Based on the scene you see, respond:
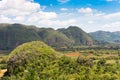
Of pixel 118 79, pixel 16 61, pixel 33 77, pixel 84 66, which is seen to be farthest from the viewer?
pixel 16 61

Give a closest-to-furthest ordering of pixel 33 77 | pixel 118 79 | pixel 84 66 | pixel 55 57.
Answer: pixel 33 77 → pixel 118 79 → pixel 84 66 → pixel 55 57

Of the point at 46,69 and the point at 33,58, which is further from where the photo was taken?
the point at 33,58

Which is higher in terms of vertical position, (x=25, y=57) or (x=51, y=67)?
(x=25, y=57)

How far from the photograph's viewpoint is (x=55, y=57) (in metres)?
138

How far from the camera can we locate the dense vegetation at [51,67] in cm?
9628

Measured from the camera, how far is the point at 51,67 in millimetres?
115438

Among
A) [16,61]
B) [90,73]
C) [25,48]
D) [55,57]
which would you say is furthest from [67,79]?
[25,48]

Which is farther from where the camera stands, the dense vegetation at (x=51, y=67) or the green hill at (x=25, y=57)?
the green hill at (x=25, y=57)

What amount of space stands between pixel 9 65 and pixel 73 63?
30169 millimetres

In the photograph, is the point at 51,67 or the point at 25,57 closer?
the point at 51,67

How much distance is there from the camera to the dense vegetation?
9628 centimetres

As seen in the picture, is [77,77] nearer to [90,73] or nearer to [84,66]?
[90,73]

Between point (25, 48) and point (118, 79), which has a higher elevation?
point (25, 48)

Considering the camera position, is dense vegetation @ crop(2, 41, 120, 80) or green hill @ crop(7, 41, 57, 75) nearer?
dense vegetation @ crop(2, 41, 120, 80)
